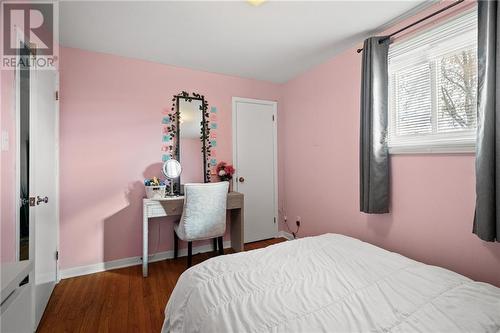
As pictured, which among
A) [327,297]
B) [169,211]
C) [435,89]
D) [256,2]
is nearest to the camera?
[327,297]

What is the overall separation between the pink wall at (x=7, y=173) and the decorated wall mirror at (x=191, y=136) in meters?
1.59

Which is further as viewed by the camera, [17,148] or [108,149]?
[108,149]

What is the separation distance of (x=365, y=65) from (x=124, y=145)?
2657mm

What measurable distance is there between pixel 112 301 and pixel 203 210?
1.09 metres

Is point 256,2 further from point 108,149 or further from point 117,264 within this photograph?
point 117,264

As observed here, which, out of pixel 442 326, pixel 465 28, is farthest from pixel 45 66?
pixel 465 28

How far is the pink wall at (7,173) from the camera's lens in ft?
4.27

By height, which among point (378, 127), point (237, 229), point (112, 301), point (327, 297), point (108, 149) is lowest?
point (112, 301)

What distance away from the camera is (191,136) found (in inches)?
120

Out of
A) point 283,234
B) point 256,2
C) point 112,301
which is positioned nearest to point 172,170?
point 112,301

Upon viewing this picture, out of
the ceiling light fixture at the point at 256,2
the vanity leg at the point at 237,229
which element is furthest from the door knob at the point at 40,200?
the ceiling light fixture at the point at 256,2

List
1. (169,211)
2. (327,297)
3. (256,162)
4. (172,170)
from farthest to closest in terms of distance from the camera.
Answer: (256,162) → (172,170) → (169,211) → (327,297)

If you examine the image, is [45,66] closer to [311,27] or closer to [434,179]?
[311,27]

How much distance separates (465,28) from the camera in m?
1.61
